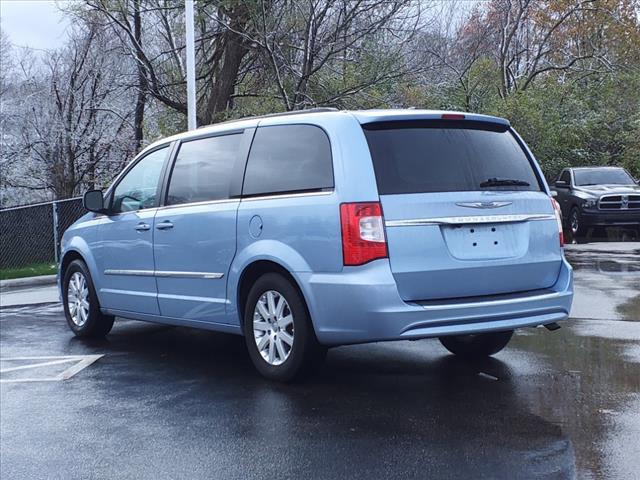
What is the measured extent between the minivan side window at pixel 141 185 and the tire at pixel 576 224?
14229 mm

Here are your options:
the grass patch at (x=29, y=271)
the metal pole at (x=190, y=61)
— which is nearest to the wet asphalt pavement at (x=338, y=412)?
the metal pole at (x=190, y=61)

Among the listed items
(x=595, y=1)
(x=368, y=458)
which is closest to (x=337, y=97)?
(x=368, y=458)

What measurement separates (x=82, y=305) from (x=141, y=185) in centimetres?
148

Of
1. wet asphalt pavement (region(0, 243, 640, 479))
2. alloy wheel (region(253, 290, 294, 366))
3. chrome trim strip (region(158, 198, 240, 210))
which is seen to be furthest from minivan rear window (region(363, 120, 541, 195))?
wet asphalt pavement (region(0, 243, 640, 479))

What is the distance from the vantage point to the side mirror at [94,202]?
8.07 m

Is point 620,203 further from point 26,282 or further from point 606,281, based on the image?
point 26,282

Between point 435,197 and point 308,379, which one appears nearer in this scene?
point 435,197

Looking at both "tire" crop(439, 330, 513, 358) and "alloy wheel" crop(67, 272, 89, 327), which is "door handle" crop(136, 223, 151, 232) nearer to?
"alloy wheel" crop(67, 272, 89, 327)

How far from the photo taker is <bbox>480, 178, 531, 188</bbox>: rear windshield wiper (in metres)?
5.95

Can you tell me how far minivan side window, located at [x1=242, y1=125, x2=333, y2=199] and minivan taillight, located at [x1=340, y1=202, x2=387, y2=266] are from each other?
34 cm

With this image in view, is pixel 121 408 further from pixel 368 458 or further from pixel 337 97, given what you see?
pixel 337 97

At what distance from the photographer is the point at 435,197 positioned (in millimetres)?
5660

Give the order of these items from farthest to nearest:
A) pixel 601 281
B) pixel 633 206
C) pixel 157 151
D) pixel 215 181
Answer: pixel 633 206
pixel 601 281
pixel 157 151
pixel 215 181

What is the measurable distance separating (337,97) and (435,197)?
1255 centimetres
